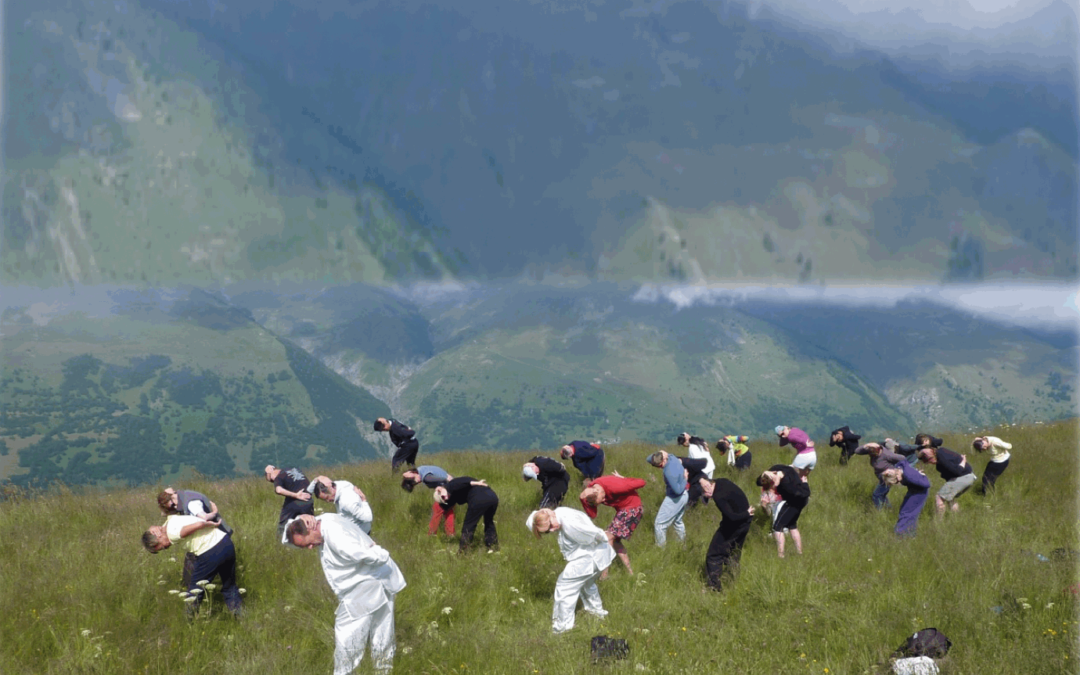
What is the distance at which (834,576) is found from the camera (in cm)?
899

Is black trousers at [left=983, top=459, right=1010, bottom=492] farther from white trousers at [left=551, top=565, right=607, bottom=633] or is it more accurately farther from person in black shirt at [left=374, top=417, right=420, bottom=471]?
person in black shirt at [left=374, top=417, right=420, bottom=471]

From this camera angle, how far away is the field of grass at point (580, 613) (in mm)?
6965

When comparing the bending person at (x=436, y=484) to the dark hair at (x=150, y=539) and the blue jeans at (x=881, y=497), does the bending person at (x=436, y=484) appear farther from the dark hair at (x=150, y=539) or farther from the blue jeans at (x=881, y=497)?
the blue jeans at (x=881, y=497)

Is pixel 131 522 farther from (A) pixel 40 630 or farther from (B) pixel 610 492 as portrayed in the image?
(B) pixel 610 492

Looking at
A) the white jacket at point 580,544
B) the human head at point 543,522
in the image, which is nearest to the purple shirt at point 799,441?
the white jacket at point 580,544

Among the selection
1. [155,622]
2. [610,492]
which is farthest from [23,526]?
[610,492]

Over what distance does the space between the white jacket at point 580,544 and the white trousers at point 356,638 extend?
2257 millimetres

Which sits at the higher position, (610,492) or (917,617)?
(610,492)

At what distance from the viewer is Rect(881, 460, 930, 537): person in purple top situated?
10.3m

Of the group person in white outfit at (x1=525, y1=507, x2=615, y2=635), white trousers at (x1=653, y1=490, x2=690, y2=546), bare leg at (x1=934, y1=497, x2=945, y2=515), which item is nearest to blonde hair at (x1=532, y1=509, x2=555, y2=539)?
person in white outfit at (x1=525, y1=507, x2=615, y2=635)

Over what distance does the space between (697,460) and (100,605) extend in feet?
30.0

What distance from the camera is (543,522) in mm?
7496

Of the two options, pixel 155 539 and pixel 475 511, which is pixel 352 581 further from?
pixel 475 511

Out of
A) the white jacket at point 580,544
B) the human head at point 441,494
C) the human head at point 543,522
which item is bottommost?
the human head at point 441,494
